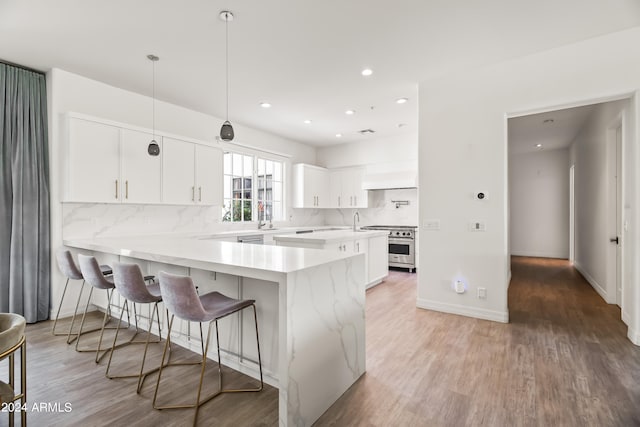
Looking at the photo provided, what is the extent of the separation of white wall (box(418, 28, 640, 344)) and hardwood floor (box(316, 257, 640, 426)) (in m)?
0.39

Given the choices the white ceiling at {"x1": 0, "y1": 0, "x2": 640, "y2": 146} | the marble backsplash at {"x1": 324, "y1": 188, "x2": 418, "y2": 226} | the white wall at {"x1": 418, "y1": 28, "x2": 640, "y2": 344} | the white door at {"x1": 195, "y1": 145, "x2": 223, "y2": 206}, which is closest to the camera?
the white ceiling at {"x1": 0, "y1": 0, "x2": 640, "y2": 146}

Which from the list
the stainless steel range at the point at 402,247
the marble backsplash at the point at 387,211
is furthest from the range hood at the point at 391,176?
the stainless steel range at the point at 402,247

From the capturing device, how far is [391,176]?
250 inches

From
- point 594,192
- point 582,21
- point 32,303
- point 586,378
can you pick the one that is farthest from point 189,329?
point 594,192

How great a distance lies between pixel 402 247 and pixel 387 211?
1.00 metres

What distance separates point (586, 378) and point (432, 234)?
1.85 m

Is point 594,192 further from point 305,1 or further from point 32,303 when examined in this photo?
point 32,303

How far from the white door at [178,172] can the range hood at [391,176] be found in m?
3.60

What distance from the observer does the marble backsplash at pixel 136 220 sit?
11.9 feet

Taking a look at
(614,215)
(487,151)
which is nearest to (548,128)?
(614,215)

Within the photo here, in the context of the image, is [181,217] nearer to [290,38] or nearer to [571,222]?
[290,38]

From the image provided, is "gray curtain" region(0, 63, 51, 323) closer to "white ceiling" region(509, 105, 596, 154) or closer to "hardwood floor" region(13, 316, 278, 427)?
"hardwood floor" region(13, 316, 278, 427)

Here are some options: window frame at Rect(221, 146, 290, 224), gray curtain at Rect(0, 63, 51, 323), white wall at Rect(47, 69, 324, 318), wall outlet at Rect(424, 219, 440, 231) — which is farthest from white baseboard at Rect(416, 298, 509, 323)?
gray curtain at Rect(0, 63, 51, 323)

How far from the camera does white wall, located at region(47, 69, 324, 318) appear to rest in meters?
3.46
